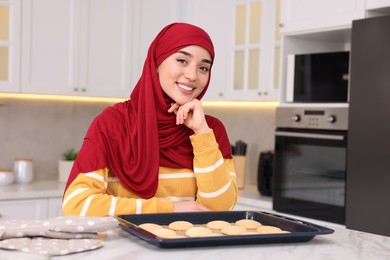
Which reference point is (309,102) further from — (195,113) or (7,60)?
(7,60)

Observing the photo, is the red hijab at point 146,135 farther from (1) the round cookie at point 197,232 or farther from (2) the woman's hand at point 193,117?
(1) the round cookie at point 197,232

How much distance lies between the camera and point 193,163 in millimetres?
2016

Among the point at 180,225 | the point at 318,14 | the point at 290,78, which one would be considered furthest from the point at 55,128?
the point at 180,225

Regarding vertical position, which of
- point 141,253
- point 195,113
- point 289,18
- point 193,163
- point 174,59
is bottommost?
point 141,253

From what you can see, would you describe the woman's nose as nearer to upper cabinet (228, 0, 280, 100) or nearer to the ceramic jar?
upper cabinet (228, 0, 280, 100)

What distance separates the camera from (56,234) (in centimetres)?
130

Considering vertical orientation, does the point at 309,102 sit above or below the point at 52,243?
above

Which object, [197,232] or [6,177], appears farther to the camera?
[6,177]

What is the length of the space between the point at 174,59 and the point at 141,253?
89cm

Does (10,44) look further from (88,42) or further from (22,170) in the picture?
(22,170)

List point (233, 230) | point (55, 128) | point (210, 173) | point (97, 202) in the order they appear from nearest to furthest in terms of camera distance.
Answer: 1. point (233, 230)
2. point (97, 202)
3. point (210, 173)
4. point (55, 128)

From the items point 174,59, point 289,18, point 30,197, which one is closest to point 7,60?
point 30,197

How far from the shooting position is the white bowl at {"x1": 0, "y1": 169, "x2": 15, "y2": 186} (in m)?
3.86

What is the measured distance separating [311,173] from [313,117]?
309 millimetres
